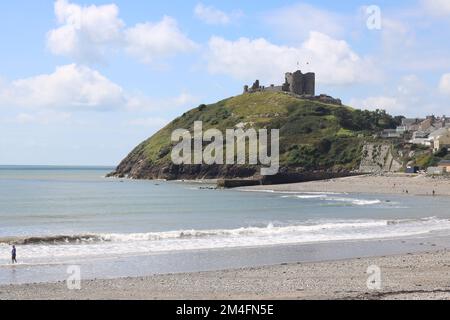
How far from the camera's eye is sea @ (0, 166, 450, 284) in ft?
98.2

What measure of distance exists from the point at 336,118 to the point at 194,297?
6154 inches

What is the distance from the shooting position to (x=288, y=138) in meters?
158

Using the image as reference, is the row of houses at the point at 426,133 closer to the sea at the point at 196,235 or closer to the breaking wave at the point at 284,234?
the sea at the point at 196,235

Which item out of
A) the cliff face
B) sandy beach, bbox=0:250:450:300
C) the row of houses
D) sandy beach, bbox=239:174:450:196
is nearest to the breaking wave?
sandy beach, bbox=0:250:450:300

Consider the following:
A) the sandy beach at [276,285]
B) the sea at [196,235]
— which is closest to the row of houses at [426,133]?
the sea at [196,235]

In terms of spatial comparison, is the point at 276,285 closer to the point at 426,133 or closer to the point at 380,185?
the point at 380,185

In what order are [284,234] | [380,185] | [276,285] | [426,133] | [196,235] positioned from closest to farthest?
[276,285] → [196,235] → [284,234] → [380,185] → [426,133]

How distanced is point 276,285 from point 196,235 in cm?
1983

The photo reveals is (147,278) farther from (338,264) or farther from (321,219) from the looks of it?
(321,219)

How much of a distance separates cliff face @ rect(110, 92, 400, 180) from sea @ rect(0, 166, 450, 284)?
6175 cm

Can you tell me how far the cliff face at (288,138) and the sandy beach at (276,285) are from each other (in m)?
97.1

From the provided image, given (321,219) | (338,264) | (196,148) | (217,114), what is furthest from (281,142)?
(338,264)

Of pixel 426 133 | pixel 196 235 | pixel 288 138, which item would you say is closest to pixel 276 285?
pixel 196 235

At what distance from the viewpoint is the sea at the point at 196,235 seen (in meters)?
29.9
